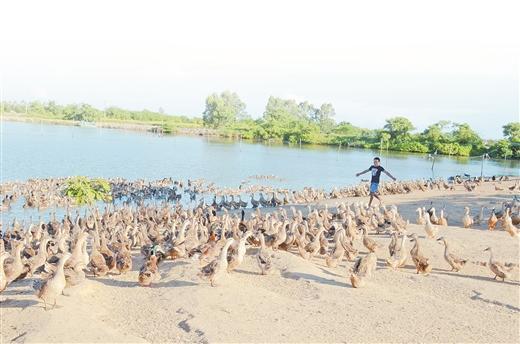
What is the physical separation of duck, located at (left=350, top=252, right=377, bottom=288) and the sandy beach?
18cm

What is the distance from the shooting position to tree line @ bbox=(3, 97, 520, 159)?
80.1 metres

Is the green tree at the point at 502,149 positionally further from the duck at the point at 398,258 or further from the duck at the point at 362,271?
the duck at the point at 362,271

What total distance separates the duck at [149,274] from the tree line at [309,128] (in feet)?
233

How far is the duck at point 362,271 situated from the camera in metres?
10.3

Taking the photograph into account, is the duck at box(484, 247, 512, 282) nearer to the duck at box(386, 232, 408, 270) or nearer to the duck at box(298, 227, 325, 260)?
the duck at box(386, 232, 408, 270)

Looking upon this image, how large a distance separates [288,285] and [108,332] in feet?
12.1

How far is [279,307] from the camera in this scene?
9289 millimetres

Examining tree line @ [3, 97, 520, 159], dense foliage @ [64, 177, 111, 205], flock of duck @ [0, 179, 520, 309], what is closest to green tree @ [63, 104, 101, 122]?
tree line @ [3, 97, 520, 159]

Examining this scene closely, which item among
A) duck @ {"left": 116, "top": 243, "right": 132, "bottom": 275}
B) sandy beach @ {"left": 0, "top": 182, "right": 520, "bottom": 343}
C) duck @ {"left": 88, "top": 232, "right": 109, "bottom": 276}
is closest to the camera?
sandy beach @ {"left": 0, "top": 182, "right": 520, "bottom": 343}

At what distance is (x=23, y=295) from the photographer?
33.3 ft

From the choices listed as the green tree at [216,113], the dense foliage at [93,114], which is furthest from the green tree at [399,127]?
the dense foliage at [93,114]

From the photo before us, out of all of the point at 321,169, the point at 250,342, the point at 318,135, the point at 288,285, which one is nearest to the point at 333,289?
the point at 288,285

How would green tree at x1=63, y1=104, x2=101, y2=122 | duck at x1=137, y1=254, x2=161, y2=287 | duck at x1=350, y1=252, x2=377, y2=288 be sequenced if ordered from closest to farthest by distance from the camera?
duck at x1=350, y1=252, x2=377, y2=288 < duck at x1=137, y1=254, x2=161, y2=287 < green tree at x1=63, y1=104, x2=101, y2=122

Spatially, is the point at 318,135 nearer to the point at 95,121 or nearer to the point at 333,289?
the point at 95,121
